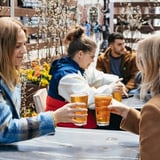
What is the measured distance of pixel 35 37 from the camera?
5.46 m

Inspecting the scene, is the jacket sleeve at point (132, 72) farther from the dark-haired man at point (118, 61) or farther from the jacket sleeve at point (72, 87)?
the jacket sleeve at point (72, 87)

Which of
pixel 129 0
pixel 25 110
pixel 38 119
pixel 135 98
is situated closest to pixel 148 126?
pixel 38 119

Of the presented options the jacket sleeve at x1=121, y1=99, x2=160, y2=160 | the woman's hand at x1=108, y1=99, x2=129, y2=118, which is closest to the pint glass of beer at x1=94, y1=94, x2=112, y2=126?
the woman's hand at x1=108, y1=99, x2=129, y2=118

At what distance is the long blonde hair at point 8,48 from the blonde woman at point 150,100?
0.49 m

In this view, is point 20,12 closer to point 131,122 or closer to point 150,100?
point 131,122

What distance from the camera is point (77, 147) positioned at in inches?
63.2

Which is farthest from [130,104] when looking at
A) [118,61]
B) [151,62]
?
[118,61]

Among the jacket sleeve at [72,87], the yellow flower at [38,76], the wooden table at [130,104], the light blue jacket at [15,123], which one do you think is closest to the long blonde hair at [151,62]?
the light blue jacket at [15,123]

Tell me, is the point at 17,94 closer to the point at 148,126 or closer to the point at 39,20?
the point at 148,126

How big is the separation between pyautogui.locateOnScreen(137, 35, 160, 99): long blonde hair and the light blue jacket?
0.46 metres

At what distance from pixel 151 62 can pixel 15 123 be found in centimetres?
62

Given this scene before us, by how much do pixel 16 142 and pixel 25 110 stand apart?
7.77ft

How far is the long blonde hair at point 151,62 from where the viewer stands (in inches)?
57.8

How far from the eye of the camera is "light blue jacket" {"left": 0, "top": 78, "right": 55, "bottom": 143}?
1.60 meters
